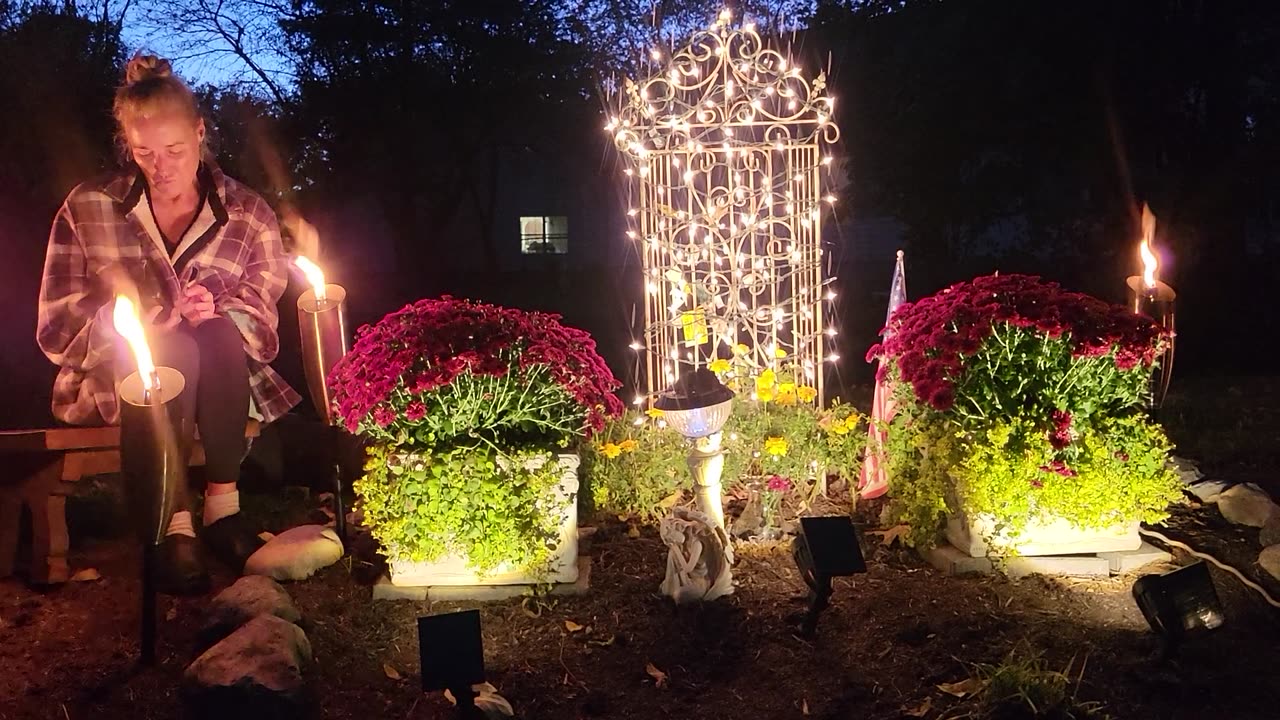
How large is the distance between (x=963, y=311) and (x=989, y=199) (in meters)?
10.4

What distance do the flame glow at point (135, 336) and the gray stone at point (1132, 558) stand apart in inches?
139

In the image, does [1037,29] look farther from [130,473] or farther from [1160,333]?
[130,473]

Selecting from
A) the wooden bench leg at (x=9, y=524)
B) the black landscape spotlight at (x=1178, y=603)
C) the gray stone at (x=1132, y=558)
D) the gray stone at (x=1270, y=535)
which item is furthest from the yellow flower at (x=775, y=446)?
the wooden bench leg at (x=9, y=524)

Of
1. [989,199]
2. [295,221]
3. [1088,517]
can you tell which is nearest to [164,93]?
[295,221]

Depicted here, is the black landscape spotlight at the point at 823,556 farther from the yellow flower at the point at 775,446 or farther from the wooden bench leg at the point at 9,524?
the wooden bench leg at the point at 9,524

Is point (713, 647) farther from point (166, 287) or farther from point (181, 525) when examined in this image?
point (166, 287)

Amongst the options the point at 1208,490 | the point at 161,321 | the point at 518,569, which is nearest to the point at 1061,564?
the point at 1208,490

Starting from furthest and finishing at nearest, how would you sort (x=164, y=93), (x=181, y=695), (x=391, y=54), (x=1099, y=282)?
(x=391, y=54) → (x=1099, y=282) → (x=164, y=93) → (x=181, y=695)

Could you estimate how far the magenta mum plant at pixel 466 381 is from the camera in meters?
3.66

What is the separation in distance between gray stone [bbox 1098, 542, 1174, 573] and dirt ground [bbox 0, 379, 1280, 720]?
7cm

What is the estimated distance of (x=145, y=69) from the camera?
4090mm

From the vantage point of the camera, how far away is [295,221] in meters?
4.44

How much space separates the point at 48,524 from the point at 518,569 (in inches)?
74.0

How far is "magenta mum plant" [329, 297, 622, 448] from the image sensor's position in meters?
3.66
